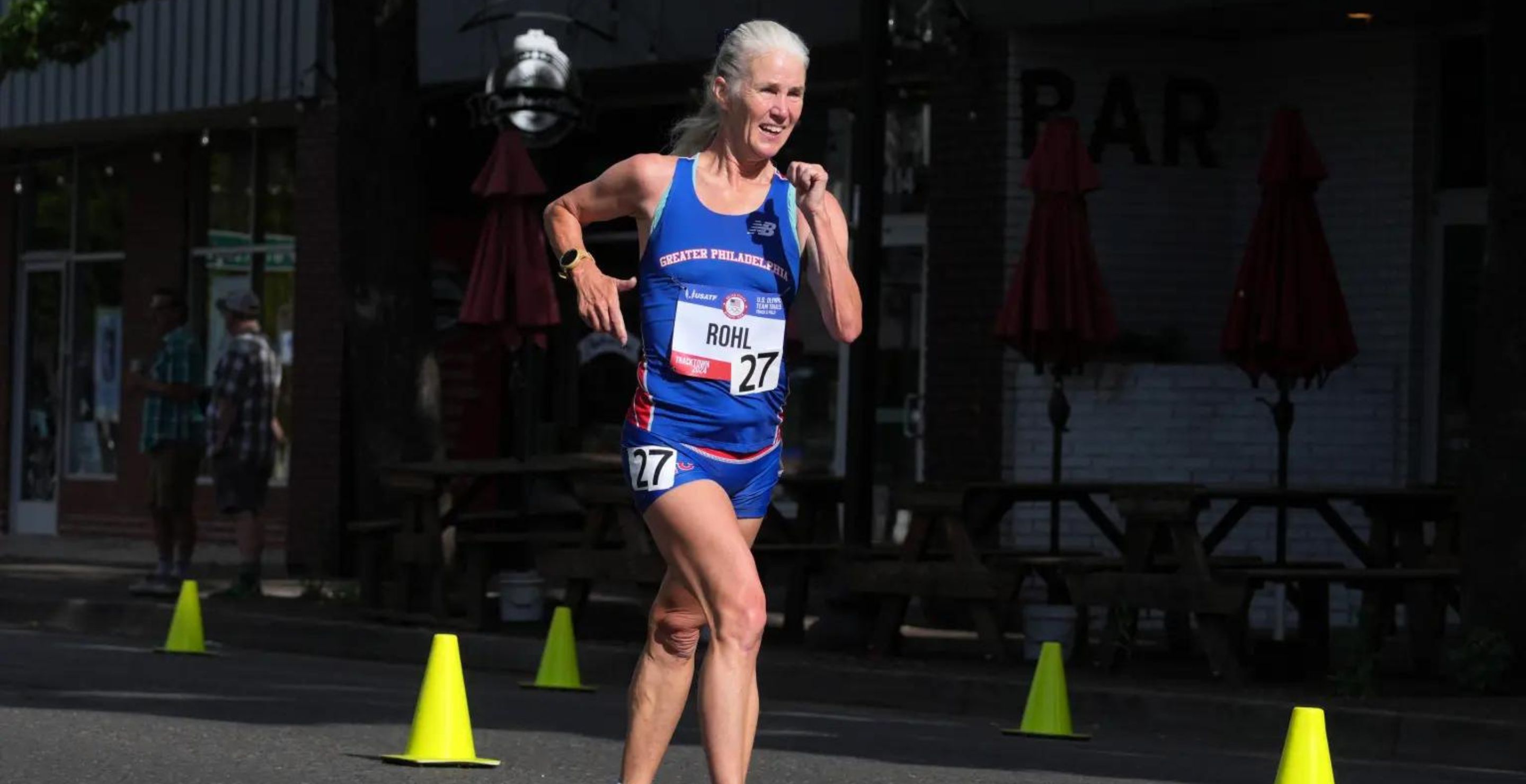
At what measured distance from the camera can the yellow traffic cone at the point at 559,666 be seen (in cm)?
1206

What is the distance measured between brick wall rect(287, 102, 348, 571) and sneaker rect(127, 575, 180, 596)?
340 cm

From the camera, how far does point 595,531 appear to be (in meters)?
13.7

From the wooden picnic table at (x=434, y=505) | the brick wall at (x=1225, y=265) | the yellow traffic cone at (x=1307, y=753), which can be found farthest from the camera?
the brick wall at (x=1225, y=265)

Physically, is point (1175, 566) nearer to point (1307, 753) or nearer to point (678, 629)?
point (1307, 753)

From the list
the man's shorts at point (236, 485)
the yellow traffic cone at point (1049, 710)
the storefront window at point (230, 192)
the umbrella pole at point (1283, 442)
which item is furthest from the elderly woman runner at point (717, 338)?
the storefront window at point (230, 192)

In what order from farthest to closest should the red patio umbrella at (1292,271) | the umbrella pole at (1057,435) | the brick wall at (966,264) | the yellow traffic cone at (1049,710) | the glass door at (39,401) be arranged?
the glass door at (39,401) → the brick wall at (966,264) → the umbrella pole at (1057,435) → the red patio umbrella at (1292,271) → the yellow traffic cone at (1049,710)

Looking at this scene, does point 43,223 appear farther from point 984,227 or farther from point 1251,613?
point 1251,613

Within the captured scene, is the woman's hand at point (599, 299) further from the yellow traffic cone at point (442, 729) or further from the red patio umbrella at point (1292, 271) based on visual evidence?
the red patio umbrella at point (1292, 271)

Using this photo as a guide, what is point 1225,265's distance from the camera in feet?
54.2

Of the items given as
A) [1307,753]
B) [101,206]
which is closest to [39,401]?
[101,206]

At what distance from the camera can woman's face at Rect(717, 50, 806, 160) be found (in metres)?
5.99

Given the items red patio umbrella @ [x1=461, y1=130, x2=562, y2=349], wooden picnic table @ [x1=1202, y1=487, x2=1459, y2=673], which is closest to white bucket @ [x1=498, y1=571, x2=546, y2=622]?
red patio umbrella @ [x1=461, y1=130, x2=562, y2=349]

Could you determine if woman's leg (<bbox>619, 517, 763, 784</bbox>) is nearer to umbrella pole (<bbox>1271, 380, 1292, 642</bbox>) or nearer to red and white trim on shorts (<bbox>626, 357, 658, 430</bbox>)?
red and white trim on shorts (<bbox>626, 357, 658, 430</bbox>)

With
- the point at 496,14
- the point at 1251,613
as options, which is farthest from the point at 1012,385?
the point at 496,14
